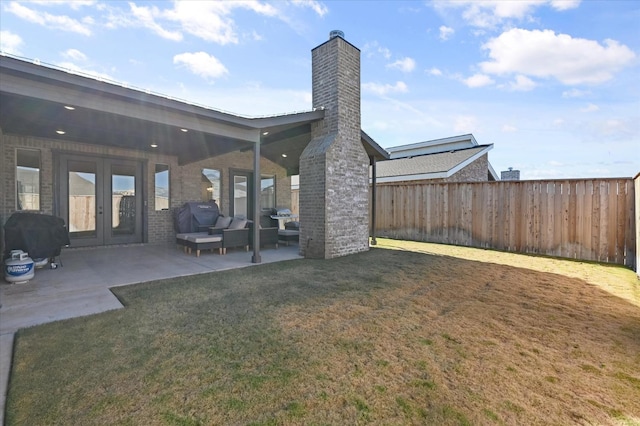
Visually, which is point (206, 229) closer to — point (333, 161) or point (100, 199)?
point (100, 199)

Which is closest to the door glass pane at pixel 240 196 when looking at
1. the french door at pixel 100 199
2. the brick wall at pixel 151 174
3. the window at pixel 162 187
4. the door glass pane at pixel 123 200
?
the brick wall at pixel 151 174

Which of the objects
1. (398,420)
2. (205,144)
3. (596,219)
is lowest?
(398,420)

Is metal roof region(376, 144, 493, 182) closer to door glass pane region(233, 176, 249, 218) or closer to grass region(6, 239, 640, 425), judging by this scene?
door glass pane region(233, 176, 249, 218)

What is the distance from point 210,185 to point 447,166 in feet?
31.6

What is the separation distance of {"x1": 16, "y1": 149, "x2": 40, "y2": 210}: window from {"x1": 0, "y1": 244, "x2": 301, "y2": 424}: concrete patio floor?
147 centimetres

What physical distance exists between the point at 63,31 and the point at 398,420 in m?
8.51

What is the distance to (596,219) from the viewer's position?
6805 millimetres

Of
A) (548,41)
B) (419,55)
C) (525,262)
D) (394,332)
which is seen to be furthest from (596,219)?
(394,332)

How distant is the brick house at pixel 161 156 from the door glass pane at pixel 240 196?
1336 millimetres

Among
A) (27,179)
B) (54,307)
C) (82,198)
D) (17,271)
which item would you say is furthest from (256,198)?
(27,179)

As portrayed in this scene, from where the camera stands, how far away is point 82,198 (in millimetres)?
7887

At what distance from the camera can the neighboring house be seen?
12.3 meters

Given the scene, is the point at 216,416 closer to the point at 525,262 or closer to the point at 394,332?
the point at 394,332

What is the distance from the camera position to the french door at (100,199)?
7.74 metres
